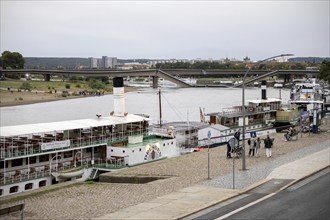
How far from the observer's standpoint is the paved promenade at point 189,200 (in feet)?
50.9

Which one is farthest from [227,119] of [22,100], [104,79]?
[104,79]

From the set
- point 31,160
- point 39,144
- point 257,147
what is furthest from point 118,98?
point 257,147

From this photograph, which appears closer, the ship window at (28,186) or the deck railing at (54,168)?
the deck railing at (54,168)

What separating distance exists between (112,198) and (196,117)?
4637 cm

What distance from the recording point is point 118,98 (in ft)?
120

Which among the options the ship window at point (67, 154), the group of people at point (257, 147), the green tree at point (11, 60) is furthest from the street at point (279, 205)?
the green tree at point (11, 60)

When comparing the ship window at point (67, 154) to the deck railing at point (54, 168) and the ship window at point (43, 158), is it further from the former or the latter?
the ship window at point (43, 158)

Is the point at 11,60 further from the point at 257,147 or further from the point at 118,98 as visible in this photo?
the point at 257,147

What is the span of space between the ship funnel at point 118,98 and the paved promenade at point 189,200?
50.8 feet

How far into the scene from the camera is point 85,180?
27812 mm

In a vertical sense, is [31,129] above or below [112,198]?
above

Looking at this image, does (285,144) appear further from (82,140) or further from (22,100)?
(22,100)

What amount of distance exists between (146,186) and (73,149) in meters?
8.86

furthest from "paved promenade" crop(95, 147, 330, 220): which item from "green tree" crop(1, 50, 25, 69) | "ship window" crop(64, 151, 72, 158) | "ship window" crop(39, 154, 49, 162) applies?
"green tree" crop(1, 50, 25, 69)
